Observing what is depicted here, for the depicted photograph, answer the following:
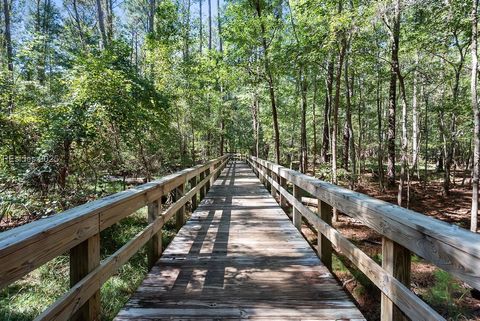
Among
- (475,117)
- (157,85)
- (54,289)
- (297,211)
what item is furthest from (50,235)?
(157,85)

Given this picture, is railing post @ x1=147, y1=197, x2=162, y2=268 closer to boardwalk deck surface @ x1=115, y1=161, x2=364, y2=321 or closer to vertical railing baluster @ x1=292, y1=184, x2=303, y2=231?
boardwalk deck surface @ x1=115, y1=161, x2=364, y2=321

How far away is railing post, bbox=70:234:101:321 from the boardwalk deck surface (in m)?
0.45

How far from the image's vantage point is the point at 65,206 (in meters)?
6.18

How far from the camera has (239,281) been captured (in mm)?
3100

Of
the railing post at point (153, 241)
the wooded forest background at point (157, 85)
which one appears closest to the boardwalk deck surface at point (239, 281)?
the railing post at point (153, 241)

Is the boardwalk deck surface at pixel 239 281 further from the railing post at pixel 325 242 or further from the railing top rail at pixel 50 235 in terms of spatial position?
the railing top rail at pixel 50 235

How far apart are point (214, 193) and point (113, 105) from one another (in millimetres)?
3853

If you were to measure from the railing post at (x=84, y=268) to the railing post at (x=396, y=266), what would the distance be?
6.01 ft

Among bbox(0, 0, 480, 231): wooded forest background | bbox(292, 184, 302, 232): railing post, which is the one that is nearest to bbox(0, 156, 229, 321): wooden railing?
bbox(292, 184, 302, 232): railing post

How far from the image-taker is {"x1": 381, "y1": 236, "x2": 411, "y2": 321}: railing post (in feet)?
5.82

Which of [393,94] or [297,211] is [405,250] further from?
[393,94]

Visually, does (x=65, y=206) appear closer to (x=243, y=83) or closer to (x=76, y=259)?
(x=76, y=259)

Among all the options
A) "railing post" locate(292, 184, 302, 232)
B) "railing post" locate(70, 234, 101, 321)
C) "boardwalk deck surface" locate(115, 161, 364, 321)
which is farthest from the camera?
"railing post" locate(292, 184, 302, 232)

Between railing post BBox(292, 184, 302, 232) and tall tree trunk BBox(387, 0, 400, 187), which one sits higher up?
tall tree trunk BBox(387, 0, 400, 187)
